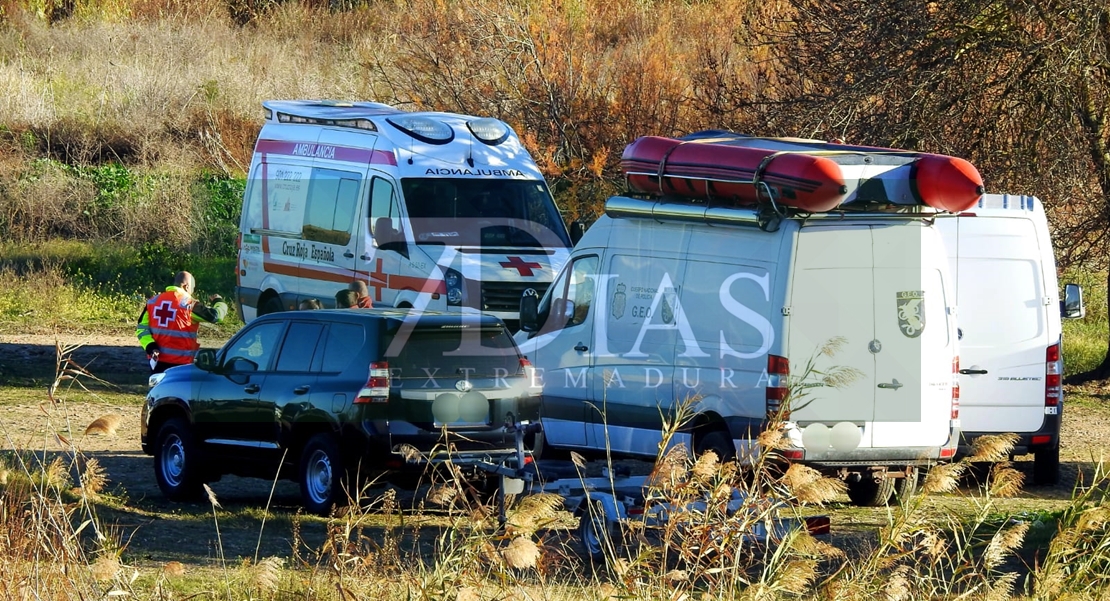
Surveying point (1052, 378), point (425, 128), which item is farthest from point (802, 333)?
point (425, 128)

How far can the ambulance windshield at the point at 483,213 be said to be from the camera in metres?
15.5

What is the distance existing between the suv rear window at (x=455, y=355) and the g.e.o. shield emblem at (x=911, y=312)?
281 centimetres

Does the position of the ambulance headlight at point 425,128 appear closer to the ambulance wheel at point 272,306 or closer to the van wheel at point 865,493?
the ambulance wheel at point 272,306

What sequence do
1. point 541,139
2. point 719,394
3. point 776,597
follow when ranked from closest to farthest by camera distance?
point 776,597 < point 719,394 < point 541,139

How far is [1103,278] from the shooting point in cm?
2392

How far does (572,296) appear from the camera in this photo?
11.8 meters

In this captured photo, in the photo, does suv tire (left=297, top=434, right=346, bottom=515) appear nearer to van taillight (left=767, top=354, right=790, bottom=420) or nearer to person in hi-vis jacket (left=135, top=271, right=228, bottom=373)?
van taillight (left=767, top=354, right=790, bottom=420)

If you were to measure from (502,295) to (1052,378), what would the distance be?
5794mm

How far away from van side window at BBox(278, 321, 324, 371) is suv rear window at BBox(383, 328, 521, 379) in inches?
31.0

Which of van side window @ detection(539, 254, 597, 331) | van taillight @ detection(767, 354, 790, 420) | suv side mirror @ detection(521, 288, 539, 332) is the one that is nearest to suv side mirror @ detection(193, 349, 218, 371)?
suv side mirror @ detection(521, 288, 539, 332)

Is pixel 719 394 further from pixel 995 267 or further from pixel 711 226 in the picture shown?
pixel 995 267

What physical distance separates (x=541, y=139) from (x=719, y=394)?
41.7 feet

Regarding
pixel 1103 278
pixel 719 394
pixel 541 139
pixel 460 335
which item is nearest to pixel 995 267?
pixel 719 394

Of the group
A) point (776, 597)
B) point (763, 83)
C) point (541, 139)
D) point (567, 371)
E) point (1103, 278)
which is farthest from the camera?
point (1103, 278)
